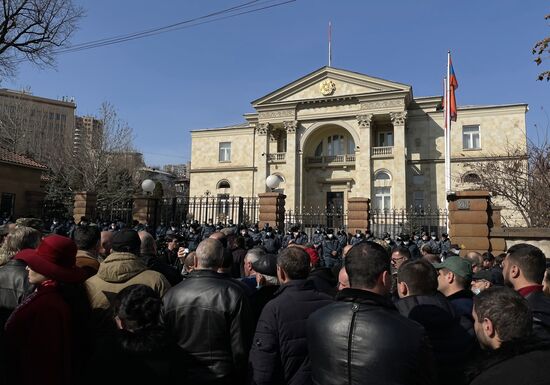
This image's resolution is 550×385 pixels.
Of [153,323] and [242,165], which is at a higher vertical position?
[242,165]

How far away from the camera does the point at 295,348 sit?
9.96 feet

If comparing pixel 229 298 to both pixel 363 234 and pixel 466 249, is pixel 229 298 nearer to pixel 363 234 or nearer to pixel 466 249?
pixel 466 249

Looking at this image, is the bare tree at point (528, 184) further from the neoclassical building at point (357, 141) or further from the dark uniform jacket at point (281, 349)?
the dark uniform jacket at point (281, 349)

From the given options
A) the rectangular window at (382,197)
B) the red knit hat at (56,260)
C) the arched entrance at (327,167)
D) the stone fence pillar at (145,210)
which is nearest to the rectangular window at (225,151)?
the arched entrance at (327,167)

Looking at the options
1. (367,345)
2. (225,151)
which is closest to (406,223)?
(225,151)

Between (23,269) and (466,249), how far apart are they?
1123 cm

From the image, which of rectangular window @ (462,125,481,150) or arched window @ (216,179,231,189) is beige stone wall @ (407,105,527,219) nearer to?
rectangular window @ (462,125,481,150)

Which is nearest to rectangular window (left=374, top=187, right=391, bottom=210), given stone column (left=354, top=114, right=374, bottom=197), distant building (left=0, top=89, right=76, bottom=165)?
stone column (left=354, top=114, right=374, bottom=197)

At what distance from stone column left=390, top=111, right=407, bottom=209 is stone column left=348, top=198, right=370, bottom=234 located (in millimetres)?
17340

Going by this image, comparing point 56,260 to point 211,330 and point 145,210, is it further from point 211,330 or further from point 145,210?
point 145,210

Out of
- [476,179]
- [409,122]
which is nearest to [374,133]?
[409,122]

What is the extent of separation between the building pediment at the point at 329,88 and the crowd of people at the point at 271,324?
105 feet

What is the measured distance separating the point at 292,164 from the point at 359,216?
20.0m

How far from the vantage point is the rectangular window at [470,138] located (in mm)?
33719
